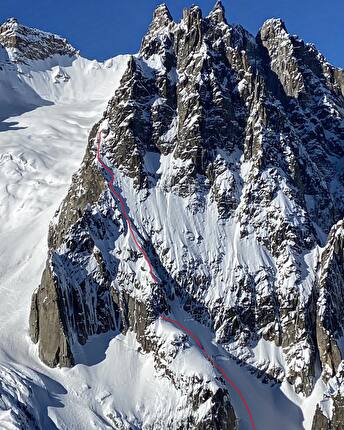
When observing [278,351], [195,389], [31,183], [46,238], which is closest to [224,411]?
[195,389]

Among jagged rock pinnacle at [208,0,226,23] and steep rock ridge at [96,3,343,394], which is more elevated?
jagged rock pinnacle at [208,0,226,23]

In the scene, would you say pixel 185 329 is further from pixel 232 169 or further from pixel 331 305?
pixel 232 169

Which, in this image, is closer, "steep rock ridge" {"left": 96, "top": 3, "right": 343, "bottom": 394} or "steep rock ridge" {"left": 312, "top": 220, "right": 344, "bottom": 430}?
"steep rock ridge" {"left": 312, "top": 220, "right": 344, "bottom": 430}

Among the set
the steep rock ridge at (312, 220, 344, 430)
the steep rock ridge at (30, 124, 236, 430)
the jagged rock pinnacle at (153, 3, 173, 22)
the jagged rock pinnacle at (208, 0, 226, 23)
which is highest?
the jagged rock pinnacle at (153, 3, 173, 22)

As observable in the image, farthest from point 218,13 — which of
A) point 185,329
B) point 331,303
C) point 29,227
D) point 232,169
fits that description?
point 185,329

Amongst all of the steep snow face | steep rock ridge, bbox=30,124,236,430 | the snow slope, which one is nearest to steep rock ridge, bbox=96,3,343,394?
the snow slope

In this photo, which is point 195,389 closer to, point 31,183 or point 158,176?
point 158,176

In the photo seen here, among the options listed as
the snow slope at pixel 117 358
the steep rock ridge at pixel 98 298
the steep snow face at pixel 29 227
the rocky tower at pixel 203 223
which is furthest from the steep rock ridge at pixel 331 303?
the steep snow face at pixel 29 227

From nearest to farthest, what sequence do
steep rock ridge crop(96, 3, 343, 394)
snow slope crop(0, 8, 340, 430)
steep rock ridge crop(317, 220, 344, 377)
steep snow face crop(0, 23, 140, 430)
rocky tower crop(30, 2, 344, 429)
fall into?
steep snow face crop(0, 23, 140, 430) → snow slope crop(0, 8, 340, 430) → rocky tower crop(30, 2, 344, 429) → steep rock ridge crop(317, 220, 344, 377) → steep rock ridge crop(96, 3, 343, 394)

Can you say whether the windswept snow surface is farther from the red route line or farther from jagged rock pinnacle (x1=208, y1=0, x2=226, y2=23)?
jagged rock pinnacle (x1=208, y1=0, x2=226, y2=23)
